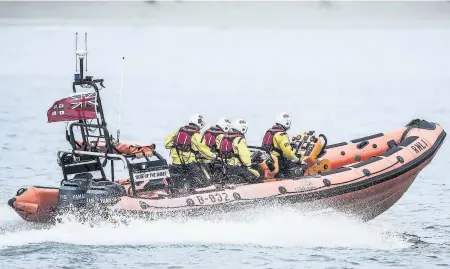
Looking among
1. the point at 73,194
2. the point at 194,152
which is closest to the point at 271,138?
the point at 194,152

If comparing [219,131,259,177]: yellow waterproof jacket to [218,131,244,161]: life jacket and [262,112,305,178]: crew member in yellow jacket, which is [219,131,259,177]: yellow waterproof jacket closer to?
[218,131,244,161]: life jacket

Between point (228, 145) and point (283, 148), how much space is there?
2.76 feet

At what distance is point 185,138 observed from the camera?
15719mm

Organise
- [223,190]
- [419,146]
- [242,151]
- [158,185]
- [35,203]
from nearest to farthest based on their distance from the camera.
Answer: [35,203]
[223,190]
[158,185]
[242,151]
[419,146]

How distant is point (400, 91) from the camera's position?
42406 millimetres

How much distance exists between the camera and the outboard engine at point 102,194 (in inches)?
592

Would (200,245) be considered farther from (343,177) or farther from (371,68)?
(371,68)

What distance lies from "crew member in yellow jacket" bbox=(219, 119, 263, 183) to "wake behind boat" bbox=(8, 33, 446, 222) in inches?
10.2

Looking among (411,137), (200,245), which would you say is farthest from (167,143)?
(411,137)

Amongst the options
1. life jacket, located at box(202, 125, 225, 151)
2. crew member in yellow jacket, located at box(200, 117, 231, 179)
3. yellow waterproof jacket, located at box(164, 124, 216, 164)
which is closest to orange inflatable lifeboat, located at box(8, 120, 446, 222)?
yellow waterproof jacket, located at box(164, 124, 216, 164)

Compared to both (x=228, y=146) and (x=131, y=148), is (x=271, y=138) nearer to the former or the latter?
(x=228, y=146)

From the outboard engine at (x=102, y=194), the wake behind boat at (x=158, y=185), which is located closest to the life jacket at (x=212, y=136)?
the wake behind boat at (x=158, y=185)

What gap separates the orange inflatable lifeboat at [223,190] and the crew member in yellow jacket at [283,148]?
0.28m

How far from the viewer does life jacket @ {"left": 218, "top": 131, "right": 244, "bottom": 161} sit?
15.9 m
